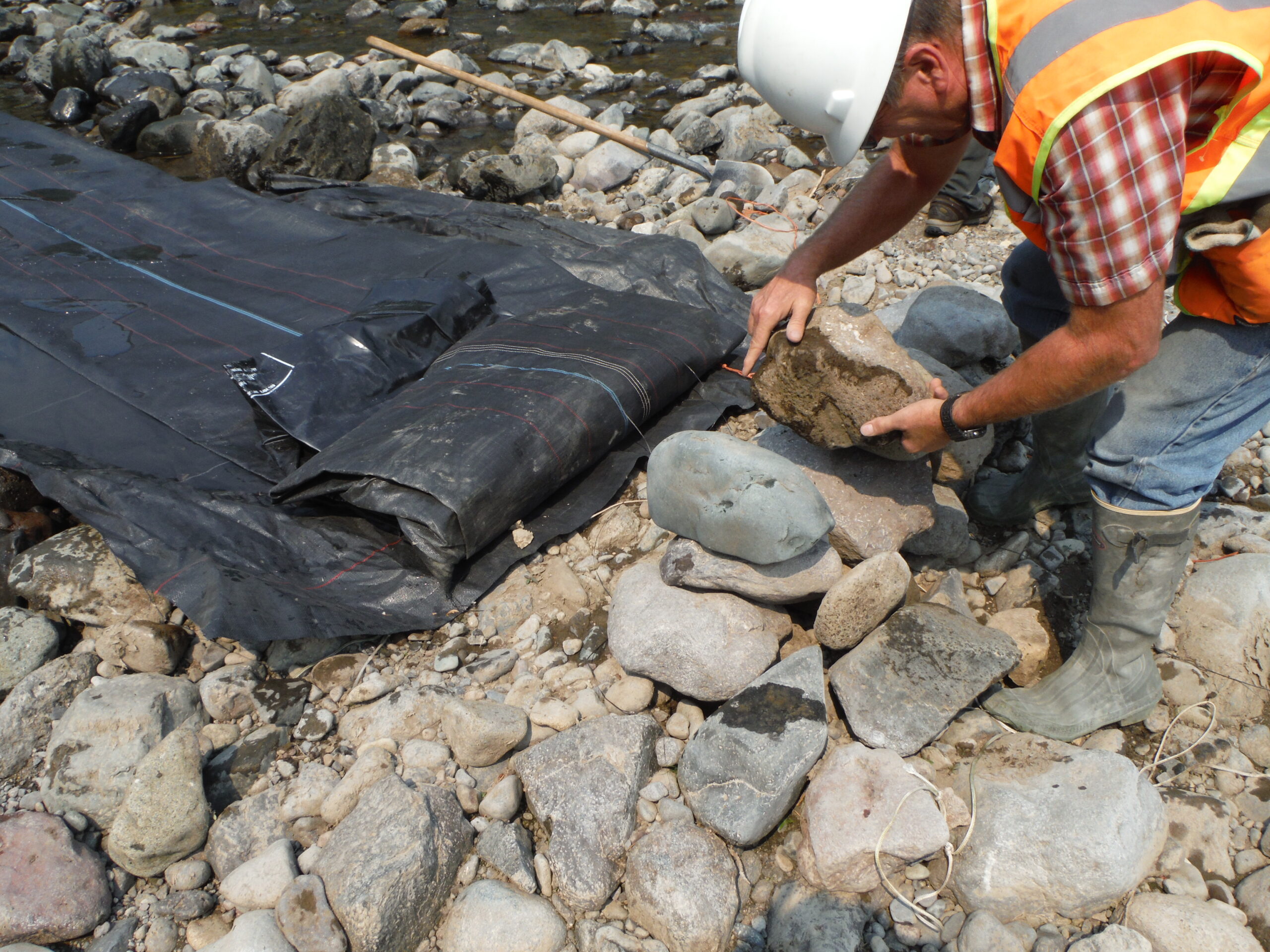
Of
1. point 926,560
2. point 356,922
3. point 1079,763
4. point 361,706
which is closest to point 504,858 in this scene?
point 356,922

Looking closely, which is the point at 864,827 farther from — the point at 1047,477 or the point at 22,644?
the point at 22,644

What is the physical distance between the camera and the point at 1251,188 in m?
1.65

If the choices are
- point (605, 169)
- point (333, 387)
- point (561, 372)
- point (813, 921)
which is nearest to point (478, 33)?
point (605, 169)

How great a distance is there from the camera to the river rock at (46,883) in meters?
1.96

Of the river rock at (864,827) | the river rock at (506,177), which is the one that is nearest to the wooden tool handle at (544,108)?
the river rock at (506,177)

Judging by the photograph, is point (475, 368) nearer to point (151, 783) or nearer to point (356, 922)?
point (151, 783)

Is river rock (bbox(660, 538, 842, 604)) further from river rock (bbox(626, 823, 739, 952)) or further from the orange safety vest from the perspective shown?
the orange safety vest

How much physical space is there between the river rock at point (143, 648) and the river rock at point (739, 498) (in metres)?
1.64

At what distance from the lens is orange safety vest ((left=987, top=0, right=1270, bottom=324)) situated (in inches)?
55.7

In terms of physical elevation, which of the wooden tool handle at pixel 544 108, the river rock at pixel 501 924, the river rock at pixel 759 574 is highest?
the wooden tool handle at pixel 544 108

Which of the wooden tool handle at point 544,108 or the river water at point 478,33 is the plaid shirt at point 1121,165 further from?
the river water at point 478,33

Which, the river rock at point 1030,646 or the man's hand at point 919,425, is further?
the river rock at point 1030,646

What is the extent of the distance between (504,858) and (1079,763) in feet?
4.81

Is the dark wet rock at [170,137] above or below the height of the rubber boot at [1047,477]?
below
